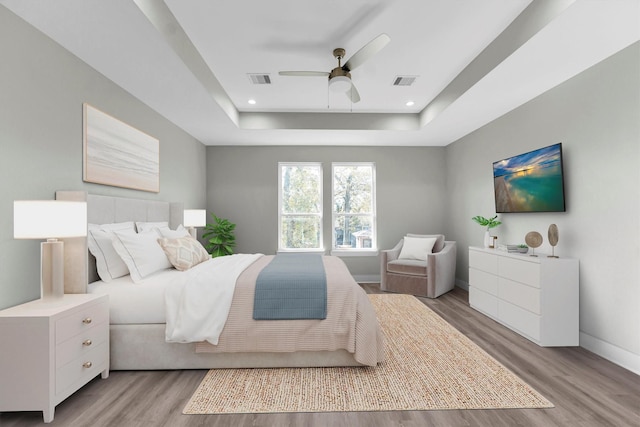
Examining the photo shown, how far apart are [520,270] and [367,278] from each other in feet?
9.83

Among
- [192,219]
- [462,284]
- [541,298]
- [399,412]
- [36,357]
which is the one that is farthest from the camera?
[462,284]

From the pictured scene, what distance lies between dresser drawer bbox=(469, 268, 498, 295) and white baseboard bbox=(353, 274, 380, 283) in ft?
6.32

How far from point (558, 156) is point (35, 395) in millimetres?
4444

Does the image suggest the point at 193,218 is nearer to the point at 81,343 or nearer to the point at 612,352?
the point at 81,343

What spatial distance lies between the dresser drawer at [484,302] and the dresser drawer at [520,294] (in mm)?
180

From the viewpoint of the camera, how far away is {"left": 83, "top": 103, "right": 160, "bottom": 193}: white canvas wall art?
2.78 metres

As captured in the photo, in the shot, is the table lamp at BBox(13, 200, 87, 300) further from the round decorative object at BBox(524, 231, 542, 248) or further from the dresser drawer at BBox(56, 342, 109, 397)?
the round decorative object at BBox(524, 231, 542, 248)

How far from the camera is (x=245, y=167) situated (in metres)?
5.90

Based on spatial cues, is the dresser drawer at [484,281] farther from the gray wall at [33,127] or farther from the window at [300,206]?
the gray wall at [33,127]

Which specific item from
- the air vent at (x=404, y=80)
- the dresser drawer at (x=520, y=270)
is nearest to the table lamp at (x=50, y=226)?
the air vent at (x=404, y=80)

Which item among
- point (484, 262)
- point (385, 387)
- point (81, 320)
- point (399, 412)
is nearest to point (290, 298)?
point (385, 387)

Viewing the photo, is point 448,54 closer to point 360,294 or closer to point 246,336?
point 360,294

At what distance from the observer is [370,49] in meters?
2.59

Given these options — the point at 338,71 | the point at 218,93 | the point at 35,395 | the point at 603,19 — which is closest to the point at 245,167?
the point at 218,93
